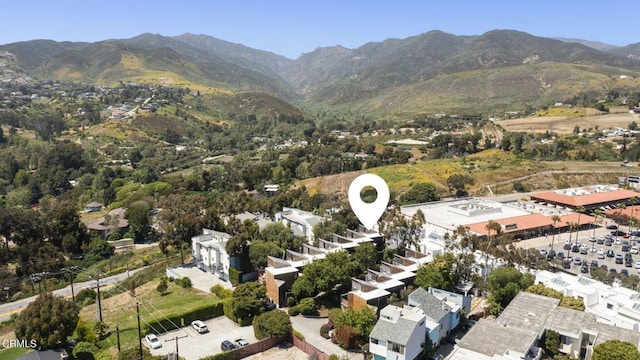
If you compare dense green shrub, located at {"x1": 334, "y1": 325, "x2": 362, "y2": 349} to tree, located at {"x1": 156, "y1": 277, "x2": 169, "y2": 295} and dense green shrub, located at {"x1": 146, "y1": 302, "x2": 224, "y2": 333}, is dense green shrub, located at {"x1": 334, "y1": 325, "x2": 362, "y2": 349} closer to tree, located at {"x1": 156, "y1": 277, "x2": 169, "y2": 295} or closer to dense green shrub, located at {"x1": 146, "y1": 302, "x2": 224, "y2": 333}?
dense green shrub, located at {"x1": 146, "y1": 302, "x2": 224, "y2": 333}

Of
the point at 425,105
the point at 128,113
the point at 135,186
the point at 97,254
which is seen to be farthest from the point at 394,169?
the point at 425,105

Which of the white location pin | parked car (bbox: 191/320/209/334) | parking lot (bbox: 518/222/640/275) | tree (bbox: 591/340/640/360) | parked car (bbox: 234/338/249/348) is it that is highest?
the white location pin

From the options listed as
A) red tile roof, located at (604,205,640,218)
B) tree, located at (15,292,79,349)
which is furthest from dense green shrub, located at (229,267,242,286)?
red tile roof, located at (604,205,640,218)

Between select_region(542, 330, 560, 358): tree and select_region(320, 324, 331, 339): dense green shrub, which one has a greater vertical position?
select_region(542, 330, 560, 358): tree

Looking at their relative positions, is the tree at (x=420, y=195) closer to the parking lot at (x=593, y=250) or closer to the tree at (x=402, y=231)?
the parking lot at (x=593, y=250)

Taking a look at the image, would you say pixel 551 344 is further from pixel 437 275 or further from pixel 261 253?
pixel 261 253

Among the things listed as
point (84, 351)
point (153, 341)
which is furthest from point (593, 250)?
point (84, 351)

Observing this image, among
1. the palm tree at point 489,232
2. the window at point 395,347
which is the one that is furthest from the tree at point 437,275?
the window at point 395,347
